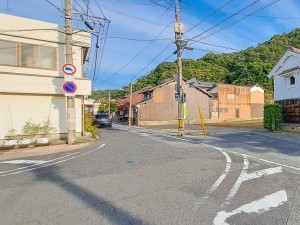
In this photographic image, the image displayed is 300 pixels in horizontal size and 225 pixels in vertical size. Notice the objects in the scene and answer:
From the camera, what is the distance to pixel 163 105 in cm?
3950

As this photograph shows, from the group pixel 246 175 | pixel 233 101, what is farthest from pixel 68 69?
pixel 233 101

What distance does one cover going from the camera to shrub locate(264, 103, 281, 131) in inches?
723

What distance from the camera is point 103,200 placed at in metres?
4.42

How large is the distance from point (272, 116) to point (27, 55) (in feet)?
58.1

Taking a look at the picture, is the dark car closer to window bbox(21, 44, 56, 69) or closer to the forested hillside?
window bbox(21, 44, 56, 69)

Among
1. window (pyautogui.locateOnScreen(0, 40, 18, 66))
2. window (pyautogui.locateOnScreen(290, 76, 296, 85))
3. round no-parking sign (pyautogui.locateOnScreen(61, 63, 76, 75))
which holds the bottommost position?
round no-parking sign (pyautogui.locateOnScreen(61, 63, 76, 75))

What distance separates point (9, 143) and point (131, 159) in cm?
681

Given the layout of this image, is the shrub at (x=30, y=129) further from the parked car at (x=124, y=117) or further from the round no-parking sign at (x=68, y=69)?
the parked car at (x=124, y=117)

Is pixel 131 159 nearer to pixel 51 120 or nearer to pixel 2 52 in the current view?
pixel 51 120

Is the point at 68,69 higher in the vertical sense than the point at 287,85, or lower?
lower

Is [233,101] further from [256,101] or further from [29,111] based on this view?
[29,111]

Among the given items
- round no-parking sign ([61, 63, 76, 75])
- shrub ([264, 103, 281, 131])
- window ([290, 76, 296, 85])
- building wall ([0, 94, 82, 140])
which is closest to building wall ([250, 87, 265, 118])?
window ([290, 76, 296, 85])

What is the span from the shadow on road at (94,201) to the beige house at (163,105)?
30859 mm

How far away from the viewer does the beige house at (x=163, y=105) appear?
37756mm
